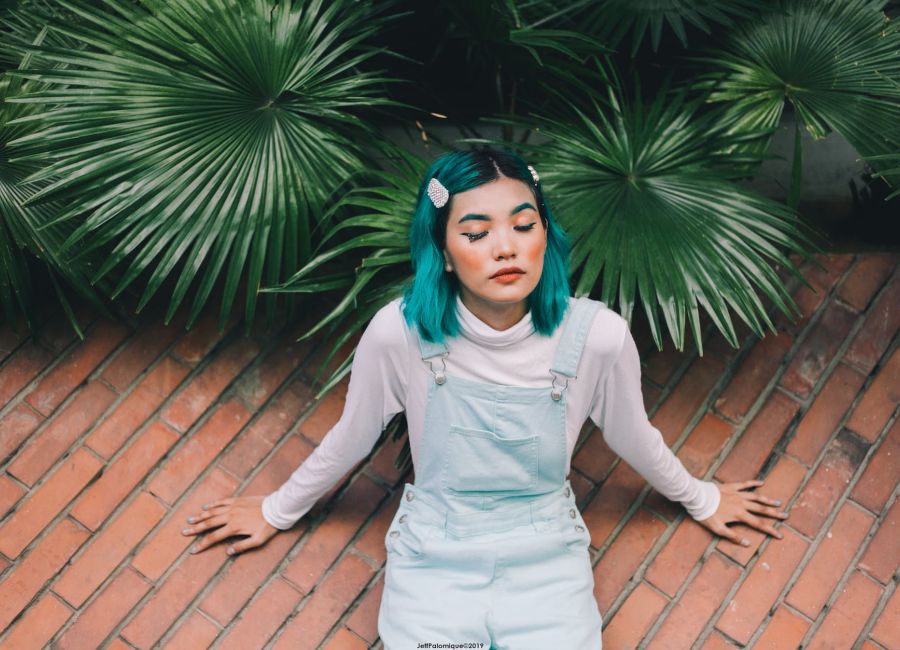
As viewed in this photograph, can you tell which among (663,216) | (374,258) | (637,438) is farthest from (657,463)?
(374,258)

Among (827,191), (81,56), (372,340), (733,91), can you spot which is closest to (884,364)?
(827,191)

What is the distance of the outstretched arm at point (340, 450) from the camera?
6.40 ft

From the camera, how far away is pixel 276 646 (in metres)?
2.26

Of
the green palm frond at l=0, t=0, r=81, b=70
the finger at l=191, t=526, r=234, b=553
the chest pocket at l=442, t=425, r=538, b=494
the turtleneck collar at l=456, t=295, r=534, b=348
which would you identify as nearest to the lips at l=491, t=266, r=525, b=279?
the turtleneck collar at l=456, t=295, r=534, b=348

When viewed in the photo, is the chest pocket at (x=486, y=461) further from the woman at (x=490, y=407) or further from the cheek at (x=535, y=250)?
the cheek at (x=535, y=250)

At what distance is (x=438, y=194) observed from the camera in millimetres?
1843

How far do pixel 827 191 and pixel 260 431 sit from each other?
2.00m

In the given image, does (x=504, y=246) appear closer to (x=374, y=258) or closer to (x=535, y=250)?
(x=535, y=250)

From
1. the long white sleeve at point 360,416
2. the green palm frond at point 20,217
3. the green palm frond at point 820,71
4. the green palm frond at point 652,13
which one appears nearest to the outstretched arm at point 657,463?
the long white sleeve at point 360,416

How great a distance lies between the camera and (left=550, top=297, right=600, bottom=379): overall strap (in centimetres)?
192

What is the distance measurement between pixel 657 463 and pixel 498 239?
0.74 meters

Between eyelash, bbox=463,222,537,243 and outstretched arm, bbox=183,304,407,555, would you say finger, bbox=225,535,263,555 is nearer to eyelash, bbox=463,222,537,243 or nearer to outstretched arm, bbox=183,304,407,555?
outstretched arm, bbox=183,304,407,555

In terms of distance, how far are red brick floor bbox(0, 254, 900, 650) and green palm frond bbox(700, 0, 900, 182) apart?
64 cm

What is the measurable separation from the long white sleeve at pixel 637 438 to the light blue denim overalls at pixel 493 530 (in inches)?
4.6
